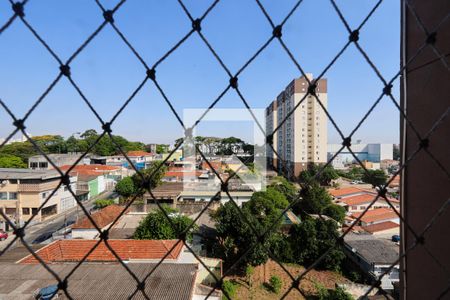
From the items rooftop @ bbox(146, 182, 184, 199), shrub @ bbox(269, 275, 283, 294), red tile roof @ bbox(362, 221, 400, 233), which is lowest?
shrub @ bbox(269, 275, 283, 294)

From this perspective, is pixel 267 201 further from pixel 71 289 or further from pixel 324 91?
pixel 324 91

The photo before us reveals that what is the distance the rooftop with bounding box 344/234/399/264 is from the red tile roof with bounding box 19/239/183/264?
3690 mm

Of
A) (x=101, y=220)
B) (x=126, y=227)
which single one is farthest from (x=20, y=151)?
(x=126, y=227)

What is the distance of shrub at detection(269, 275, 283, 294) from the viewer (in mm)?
4828

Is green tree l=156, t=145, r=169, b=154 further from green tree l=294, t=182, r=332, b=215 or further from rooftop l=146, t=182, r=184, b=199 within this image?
green tree l=294, t=182, r=332, b=215

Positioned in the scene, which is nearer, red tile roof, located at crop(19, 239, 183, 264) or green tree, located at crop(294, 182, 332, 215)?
red tile roof, located at crop(19, 239, 183, 264)

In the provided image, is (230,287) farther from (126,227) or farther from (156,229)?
(126,227)

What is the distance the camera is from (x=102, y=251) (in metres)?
4.06

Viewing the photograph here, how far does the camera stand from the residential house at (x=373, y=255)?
199 inches

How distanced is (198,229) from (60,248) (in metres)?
2.67

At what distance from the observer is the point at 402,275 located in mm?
615

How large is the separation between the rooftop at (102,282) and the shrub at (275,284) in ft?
7.48

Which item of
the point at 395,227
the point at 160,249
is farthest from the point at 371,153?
the point at 160,249

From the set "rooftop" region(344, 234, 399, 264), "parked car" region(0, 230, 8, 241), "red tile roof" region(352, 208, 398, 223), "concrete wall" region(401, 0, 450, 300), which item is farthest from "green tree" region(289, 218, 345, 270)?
"parked car" region(0, 230, 8, 241)
